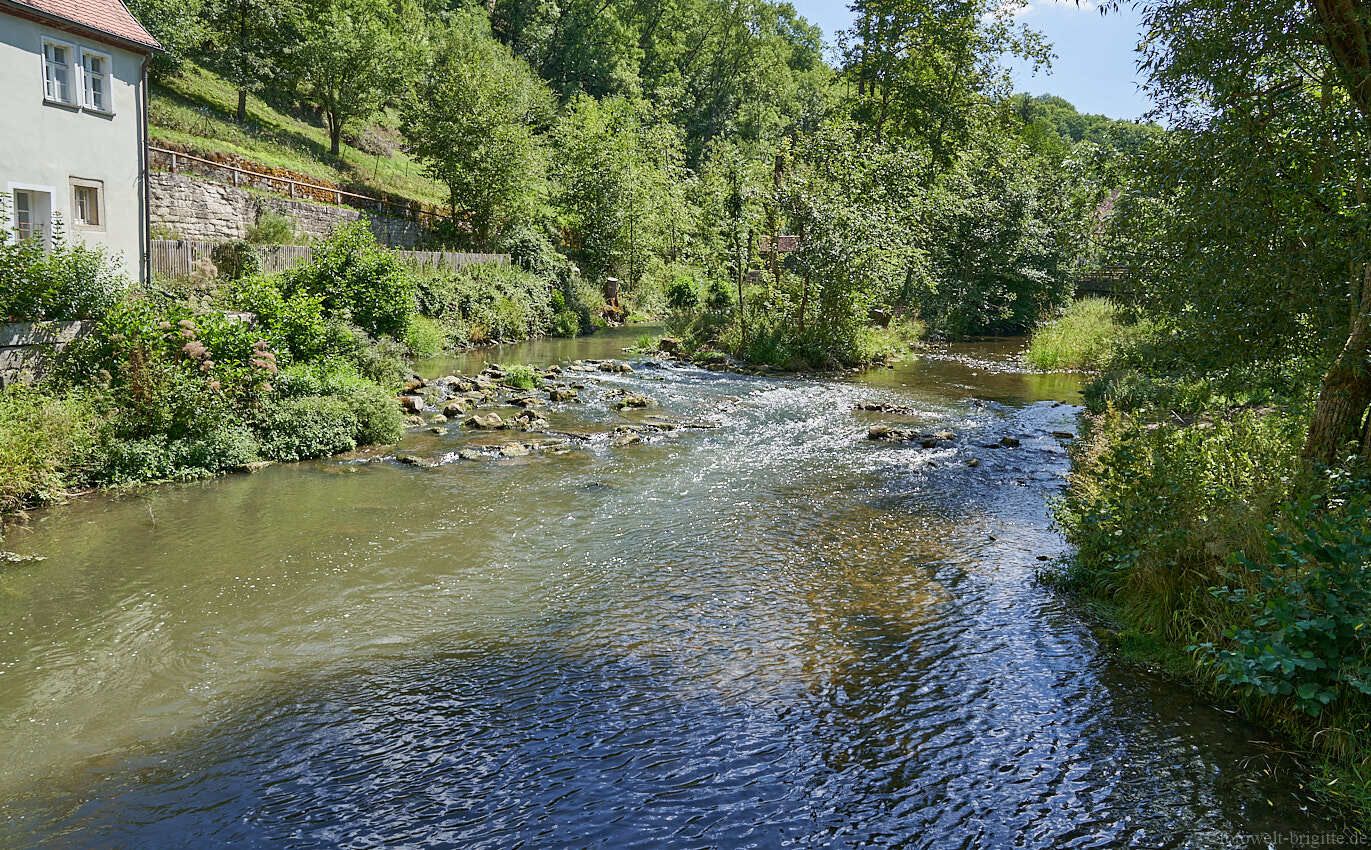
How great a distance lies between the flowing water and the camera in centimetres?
611

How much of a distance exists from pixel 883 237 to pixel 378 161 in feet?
128

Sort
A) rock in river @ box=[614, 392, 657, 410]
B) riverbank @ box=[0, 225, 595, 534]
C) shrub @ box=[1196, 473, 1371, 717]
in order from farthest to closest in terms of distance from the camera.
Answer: rock in river @ box=[614, 392, 657, 410] → riverbank @ box=[0, 225, 595, 534] → shrub @ box=[1196, 473, 1371, 717]

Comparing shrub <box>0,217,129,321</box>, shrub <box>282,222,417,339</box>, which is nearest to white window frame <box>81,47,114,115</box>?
shrub <box>282,222,417,339</box>

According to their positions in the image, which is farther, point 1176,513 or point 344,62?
point 344,62

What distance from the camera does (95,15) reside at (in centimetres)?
1998

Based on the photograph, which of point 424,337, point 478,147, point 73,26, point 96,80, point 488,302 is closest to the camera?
point 73,26

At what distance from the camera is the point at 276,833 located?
5855mm

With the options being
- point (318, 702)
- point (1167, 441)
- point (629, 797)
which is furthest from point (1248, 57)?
point (318, 702)

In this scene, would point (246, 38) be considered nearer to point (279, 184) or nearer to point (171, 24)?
point (171, 24)

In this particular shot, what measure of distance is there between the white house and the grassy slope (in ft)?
52.3

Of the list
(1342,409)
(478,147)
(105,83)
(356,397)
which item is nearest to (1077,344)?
(1342,409)

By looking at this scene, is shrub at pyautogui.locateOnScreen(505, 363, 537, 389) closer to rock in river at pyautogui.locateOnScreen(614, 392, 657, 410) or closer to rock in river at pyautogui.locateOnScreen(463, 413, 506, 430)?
rock in river at pyautogui.locateOnScreen(614, 392, 657, 410)

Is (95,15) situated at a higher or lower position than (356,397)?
higher

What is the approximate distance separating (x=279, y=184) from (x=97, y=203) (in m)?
15.6
